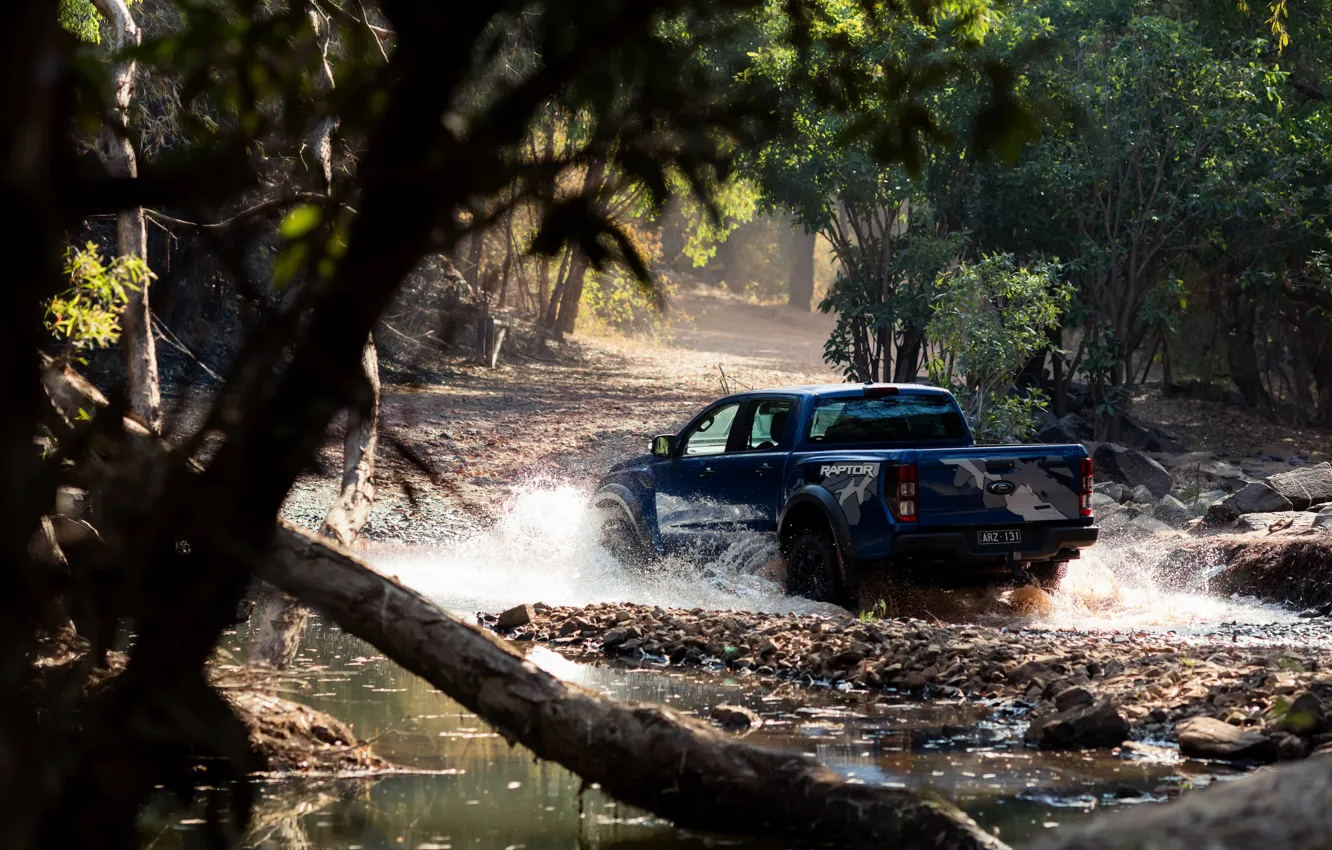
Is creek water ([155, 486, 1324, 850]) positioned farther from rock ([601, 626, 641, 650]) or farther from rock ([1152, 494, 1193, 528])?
rock ([1152, 494, 1193, 528])

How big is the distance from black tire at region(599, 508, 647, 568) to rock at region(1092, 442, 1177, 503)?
10909 mm

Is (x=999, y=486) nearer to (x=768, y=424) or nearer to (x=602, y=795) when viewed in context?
(x=768, y=424)

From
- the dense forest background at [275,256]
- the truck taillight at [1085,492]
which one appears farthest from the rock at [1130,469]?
the dense forest background at [275,256]

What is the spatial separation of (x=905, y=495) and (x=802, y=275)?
52.7 metres

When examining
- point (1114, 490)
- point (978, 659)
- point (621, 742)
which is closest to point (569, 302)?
point (1114, 490)

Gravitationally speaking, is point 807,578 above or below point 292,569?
below

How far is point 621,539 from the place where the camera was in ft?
45.0

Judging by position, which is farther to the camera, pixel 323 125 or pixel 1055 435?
pixel 1055 435

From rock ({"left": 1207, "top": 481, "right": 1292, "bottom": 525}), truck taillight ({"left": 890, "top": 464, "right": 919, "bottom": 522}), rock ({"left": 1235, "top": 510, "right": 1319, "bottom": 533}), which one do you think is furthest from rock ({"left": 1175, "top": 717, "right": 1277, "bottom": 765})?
rock ({"left": 1207, "top": 481, "right": 1292, "bottom": 525})

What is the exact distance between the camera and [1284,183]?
2530 cm

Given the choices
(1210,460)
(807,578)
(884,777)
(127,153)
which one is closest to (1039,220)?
(1210,460)

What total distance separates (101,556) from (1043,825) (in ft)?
11.8

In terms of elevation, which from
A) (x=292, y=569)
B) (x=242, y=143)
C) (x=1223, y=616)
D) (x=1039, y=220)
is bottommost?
(x=1223, y=616)

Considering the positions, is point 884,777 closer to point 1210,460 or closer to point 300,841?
point 300,841
